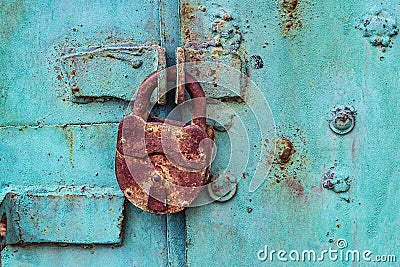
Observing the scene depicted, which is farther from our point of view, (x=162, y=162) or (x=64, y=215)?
(x=64, y=215)

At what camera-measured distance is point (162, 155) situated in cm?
89

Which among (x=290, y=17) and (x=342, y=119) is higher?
(x=290, y=17)

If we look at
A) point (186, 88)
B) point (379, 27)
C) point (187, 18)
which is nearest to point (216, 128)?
point (186, 88)

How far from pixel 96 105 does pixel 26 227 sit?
28 cm

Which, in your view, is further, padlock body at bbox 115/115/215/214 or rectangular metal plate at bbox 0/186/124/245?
rectangular metal plate at bbox 0/186/124/245

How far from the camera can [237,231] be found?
97 cm

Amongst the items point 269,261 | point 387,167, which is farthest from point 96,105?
point 387,167

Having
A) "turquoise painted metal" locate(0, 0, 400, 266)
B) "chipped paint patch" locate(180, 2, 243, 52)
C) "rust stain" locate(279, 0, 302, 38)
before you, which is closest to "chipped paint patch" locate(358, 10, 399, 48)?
"turquoise painted metal" locate(0, 0, 400, 266)

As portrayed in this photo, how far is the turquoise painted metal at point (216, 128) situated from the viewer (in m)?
0.93

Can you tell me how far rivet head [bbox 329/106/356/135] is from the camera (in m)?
0.93

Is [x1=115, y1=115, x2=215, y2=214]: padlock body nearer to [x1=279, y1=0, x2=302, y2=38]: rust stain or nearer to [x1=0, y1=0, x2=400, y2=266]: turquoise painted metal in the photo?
[x1=0, y1=0, x2=400, y2=266]: turquoise painted metal

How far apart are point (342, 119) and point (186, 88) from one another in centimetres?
29

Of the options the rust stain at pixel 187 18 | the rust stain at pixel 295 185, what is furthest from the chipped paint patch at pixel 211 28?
the rust stain at pixel 295 185

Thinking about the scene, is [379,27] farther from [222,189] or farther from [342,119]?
[222,189]
